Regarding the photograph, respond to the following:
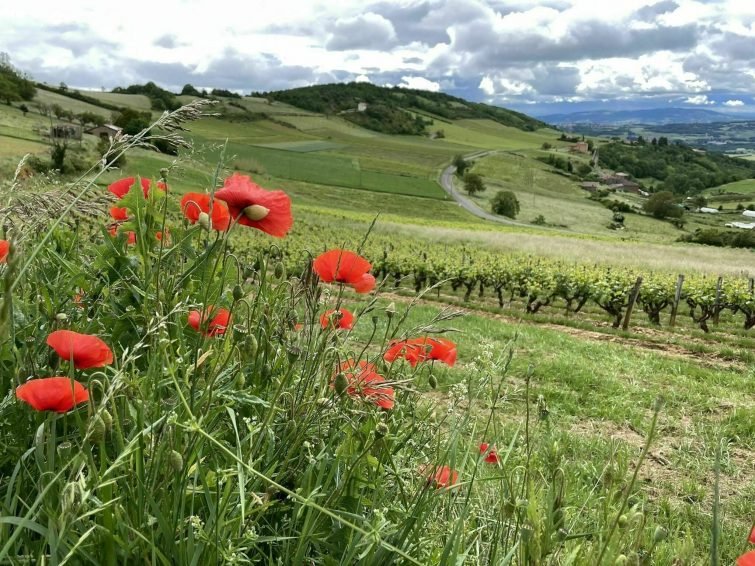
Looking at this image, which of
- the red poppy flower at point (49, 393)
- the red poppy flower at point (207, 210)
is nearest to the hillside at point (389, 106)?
the red poppy flower at point (207, 210)

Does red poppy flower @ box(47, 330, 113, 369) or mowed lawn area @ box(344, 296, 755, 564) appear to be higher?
red poppy flower @ box(47, 330, 113, 369)

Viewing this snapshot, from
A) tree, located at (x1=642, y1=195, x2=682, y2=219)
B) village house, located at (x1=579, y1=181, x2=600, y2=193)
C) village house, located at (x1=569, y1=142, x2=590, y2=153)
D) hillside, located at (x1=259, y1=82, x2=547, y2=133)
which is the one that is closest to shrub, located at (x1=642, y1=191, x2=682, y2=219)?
tree, located at (x1=642, y1=195, x2=682, y2=219)

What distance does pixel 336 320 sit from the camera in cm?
152

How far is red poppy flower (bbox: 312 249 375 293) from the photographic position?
164cm

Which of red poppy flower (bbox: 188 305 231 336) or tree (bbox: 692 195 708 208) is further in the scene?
tree (bbox: 692 195 708 208)

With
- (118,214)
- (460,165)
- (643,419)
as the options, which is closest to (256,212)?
(118,214)

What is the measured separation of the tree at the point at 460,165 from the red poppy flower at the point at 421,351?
8917 cm

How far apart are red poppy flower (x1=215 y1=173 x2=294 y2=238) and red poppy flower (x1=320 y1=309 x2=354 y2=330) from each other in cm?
25

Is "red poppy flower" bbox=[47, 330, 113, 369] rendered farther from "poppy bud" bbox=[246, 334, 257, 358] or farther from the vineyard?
the vineyard

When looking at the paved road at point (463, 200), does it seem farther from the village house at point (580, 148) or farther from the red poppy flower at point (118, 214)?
the red poppy flower at point (118, 214)

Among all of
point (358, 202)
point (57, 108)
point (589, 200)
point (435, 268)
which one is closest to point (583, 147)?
point (589, 200)

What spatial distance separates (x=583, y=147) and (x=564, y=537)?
148 m

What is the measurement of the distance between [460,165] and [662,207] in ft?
105

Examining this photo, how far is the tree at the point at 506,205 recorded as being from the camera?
7045 cm
